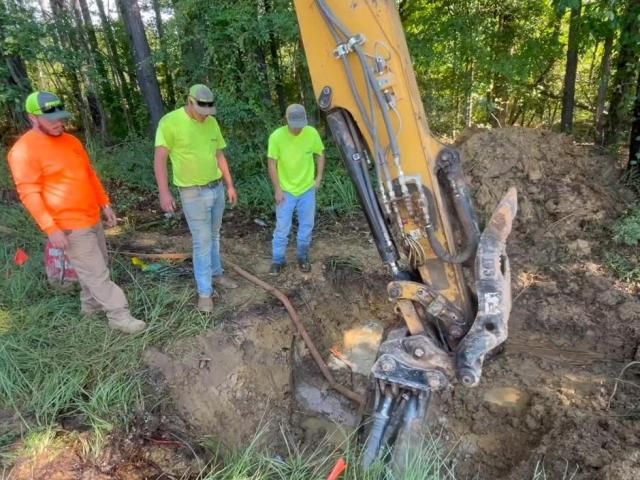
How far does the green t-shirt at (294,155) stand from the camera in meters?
3.91

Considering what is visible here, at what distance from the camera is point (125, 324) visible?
11.6 ft

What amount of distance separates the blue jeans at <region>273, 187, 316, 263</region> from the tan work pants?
4.69 feet

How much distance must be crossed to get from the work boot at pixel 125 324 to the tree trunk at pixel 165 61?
435 cm

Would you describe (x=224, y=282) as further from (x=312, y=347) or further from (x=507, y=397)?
(x=507, y=397)

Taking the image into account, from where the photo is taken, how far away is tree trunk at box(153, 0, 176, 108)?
6484mm

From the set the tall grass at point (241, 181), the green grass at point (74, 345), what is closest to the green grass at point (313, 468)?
the green grass at point (74, 345)

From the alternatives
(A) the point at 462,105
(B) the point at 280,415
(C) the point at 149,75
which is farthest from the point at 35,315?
(A) the point at 462,105

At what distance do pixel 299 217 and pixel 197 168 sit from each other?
1.16 meters

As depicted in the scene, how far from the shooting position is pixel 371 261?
482cm

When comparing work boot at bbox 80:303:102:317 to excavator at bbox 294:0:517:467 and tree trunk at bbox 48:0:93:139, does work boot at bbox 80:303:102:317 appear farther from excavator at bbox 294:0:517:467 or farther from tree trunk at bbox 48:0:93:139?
tree trunk at bbox 48:0:93:139

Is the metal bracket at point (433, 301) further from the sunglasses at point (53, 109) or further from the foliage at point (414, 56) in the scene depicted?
the foliage at point (414, 56)

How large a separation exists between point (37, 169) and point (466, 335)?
9.36 feet

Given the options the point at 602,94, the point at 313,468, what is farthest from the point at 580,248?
the point at 313,468

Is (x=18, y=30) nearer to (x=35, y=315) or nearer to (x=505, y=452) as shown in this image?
(x=35, y=315)
